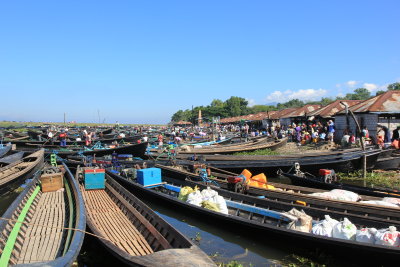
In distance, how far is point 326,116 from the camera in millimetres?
28312

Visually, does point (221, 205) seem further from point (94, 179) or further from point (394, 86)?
point (394, 86)

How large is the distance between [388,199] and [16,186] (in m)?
14.0

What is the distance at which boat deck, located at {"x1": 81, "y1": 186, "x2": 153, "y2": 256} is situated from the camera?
5.93 metres

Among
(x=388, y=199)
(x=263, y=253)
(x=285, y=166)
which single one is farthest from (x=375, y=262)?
(x=285, y=166)

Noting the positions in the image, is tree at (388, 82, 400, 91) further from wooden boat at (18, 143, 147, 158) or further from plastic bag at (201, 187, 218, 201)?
plastic bag at (201, 187, 218, 201)

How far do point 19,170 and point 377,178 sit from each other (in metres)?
17.2

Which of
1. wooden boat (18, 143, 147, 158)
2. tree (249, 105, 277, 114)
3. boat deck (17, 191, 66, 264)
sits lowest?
boat deck (17, 191, 66, 264)

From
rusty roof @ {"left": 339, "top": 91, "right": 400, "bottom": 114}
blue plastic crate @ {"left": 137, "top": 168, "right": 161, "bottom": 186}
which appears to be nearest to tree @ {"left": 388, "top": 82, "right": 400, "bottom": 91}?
rusty roof @ {"left": 339, "top": 91, "right": 400, "bottom": 114}

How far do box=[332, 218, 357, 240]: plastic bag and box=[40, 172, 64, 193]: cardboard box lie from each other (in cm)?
852

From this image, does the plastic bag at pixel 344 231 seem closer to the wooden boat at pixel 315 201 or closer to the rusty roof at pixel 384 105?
the wooden boat at pixel 315 201

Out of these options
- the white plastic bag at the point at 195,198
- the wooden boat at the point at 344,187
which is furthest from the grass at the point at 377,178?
the white plastic bag at the point at 195,198

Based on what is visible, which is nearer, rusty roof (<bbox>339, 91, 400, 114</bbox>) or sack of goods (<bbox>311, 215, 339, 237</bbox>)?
sack of goods (<bbox>311, 215, 339, 237</bbox>)

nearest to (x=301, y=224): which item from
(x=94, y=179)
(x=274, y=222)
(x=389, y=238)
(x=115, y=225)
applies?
(x=274, y=222)

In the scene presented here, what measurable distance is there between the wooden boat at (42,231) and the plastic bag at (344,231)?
505cm
